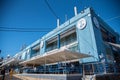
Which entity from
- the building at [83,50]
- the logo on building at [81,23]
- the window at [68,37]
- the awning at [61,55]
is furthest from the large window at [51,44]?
the awning at [61,55]

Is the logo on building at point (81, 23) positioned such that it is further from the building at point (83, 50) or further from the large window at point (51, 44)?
the large window at point (51, 44)

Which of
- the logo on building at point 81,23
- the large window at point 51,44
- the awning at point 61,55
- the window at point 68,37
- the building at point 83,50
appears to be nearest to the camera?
the awning at point 61,55

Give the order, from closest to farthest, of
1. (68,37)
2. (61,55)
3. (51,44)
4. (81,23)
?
(61,55)
(81,23)
(68,37)
(51,44)

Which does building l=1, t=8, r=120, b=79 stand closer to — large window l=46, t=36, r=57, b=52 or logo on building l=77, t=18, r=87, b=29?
logo on building l=77, t=18, r=87, b=29

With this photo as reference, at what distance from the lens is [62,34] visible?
1983 centimetres

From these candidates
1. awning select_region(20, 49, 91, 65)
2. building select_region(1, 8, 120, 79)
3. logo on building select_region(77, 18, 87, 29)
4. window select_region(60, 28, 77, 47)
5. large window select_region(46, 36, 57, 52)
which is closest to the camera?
awning select_region(20, 49, 91, 65)

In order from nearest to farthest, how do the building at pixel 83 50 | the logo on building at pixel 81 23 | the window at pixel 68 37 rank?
1. the building at pixel 83 50
2. the logo on building at pixel 81 23
3. the window at pixel 68 37

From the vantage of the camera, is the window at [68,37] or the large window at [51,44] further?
the large window at [51,44]

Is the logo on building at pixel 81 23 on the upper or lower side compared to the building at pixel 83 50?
upper

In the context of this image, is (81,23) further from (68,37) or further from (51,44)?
(51,44)

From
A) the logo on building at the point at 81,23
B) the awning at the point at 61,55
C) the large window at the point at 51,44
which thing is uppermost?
the logo on building at the point at 81,23

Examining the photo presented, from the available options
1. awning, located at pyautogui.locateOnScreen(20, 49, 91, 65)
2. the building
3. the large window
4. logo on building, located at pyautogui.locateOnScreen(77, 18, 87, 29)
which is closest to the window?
the building

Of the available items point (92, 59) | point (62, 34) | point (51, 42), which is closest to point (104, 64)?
point (92, 59)

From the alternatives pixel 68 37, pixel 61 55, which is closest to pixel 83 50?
pixel 61 55
